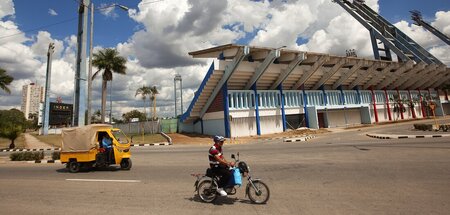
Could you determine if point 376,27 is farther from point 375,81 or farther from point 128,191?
point 128,191

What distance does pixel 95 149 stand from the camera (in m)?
11.2

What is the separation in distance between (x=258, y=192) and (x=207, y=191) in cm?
119


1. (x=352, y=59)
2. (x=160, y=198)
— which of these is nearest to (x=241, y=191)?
(x=160, y=198)

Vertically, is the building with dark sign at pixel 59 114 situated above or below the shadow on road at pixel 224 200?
above

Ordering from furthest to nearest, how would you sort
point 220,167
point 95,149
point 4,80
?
1. point 4,80
2. point 95,149
3. point 220,167

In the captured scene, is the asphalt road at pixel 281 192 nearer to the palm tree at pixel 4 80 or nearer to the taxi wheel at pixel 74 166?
the taxi wheel at pixel 74 166

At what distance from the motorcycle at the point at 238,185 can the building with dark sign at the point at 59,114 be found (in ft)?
173

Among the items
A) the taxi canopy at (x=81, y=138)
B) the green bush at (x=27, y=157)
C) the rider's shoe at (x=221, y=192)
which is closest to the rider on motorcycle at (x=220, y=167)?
the rider's shoe at (x=221, y=192)

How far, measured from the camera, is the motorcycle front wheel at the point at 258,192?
18.2 ft

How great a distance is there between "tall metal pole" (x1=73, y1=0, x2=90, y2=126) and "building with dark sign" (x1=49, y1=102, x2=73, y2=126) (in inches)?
1518

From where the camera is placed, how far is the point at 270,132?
109 ft

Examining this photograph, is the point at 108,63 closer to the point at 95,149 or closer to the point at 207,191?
the point at 95,149

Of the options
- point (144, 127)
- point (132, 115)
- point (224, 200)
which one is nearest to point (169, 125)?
point (144, 127)

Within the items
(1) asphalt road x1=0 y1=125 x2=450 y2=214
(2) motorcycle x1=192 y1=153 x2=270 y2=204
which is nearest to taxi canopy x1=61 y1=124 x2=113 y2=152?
(1) asphalt road x1=0 y1=125 x2=450 y2=214
